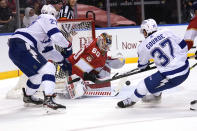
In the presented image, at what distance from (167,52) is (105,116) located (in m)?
0.74

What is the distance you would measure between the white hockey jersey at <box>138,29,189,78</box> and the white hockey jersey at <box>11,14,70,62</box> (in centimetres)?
74

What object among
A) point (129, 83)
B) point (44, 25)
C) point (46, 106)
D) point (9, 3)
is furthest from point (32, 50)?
point (9, 3)

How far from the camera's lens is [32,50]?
13.5ft

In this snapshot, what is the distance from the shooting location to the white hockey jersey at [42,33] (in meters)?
4.11

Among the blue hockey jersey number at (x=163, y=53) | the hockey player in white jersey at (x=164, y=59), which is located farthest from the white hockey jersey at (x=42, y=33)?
the blue hockey jersey number at (x=163, y=53)

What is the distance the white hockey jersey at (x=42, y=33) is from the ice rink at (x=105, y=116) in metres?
0.59

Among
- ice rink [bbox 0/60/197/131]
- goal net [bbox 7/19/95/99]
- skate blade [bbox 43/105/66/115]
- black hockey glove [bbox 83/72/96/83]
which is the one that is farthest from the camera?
goal net [bbox 7/19/95/99]

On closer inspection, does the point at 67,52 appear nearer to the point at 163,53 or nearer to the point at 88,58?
the point at 88,58

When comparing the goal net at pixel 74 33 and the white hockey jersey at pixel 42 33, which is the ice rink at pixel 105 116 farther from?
the white hockey jersey at pixel 42 33

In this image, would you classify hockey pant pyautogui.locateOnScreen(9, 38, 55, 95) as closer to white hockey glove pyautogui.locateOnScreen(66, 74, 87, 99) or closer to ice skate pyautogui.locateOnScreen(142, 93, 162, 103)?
white hockey glove pyautogui.locateOnScreen(66, 74, 87, 99)

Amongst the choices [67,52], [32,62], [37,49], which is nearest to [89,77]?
[67,52]

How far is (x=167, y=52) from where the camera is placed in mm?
3982

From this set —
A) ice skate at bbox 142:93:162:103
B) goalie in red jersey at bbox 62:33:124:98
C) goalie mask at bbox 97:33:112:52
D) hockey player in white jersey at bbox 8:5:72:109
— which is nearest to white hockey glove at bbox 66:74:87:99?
goalie in red jersey at bbox 62:33:124:98

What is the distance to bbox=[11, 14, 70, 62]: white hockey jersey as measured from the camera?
13.5 feet
